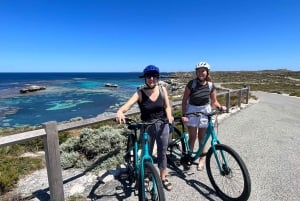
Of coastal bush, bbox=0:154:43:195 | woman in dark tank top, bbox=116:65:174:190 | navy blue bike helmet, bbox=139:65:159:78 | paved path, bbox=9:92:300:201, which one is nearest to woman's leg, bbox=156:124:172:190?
woman in dark tank top, bbox=116:65:174:190

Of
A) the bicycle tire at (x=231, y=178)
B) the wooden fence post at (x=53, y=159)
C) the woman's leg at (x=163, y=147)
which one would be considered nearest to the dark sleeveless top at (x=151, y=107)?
the woman's leg at (x=163, y=147)

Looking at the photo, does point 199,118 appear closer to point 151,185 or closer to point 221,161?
point 221,161

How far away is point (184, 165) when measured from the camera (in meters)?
4.61

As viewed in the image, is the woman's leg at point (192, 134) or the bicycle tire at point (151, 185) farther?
the woman's leg at point (192, 134)

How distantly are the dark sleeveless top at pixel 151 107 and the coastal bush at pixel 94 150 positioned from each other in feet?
5.58

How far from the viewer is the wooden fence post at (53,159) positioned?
3104mm

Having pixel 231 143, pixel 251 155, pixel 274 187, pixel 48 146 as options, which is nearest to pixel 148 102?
pixel 48 146

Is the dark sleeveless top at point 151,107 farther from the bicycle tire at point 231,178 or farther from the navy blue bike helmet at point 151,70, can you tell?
the bicycle tire at point 231,178

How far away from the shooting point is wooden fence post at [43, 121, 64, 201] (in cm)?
310

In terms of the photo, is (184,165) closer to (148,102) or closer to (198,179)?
(198,179)

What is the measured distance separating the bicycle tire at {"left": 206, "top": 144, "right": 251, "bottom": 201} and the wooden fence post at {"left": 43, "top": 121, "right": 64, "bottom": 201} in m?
2.18

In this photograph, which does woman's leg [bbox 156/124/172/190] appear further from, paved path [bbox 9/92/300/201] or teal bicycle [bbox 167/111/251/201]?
teal bicycle [bbox 167/111/251/201]

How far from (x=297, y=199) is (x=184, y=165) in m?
1.82

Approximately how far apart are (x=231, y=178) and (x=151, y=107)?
1574 mm
